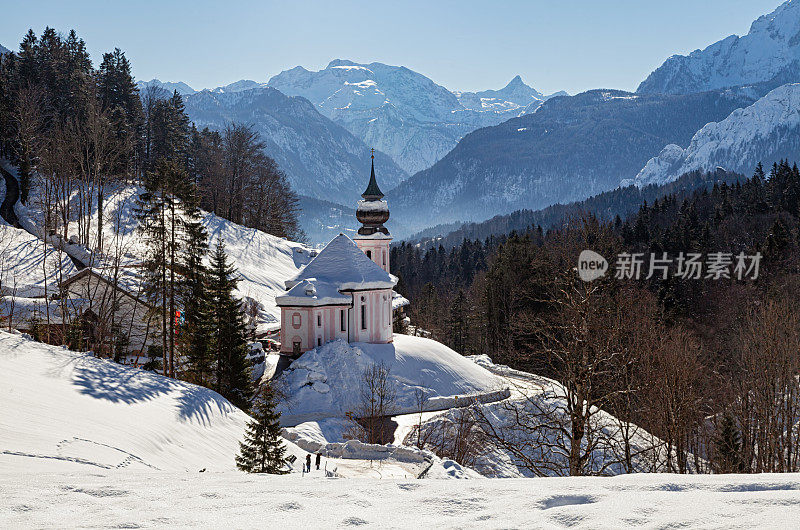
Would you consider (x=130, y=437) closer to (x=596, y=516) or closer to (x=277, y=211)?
(x=596, y=516)

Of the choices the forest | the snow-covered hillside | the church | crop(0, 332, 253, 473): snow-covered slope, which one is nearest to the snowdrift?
the church

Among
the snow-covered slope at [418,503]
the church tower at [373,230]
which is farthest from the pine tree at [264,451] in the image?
the church tower at [373,230]

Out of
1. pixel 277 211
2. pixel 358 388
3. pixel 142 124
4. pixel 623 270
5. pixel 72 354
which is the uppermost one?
pixel 142 124

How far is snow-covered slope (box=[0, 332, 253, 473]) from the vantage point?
33.8ft

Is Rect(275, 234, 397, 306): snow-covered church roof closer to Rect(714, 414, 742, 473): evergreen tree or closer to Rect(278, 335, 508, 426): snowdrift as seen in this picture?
Rect(278, 335, 508, 426): snowdrift

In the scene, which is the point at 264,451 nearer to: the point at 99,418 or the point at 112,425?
the point at 112,425

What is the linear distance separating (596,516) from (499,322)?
177ft

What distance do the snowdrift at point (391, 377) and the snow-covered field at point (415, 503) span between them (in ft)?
77.5

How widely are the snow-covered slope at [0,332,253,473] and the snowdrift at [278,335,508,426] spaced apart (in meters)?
11.3

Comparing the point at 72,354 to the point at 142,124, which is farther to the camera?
the point at 142,124

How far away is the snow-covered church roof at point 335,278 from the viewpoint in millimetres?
36125

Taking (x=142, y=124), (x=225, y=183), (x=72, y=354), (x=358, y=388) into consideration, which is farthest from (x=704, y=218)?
(x=72, y=354)

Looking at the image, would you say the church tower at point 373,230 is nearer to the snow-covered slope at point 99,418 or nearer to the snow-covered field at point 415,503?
the snow-covered slope at point 99,418

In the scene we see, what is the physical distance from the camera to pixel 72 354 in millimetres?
18125
